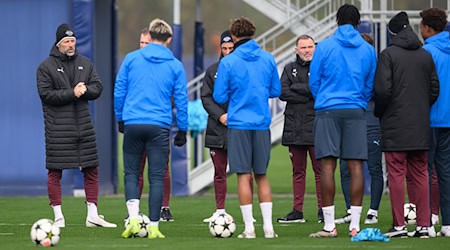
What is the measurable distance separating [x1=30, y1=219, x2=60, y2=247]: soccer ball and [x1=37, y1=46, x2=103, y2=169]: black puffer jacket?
2.50m

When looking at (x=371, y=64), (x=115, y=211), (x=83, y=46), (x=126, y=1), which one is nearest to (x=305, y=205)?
(x=115, y=211)

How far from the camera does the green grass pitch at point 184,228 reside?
10.8 m

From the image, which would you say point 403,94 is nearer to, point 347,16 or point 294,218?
point 347,16

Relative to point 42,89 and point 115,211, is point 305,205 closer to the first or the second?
point 115,211

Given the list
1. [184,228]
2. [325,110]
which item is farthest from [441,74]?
[184,228]

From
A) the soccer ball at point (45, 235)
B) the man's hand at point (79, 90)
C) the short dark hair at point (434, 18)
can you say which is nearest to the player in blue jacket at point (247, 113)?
the short dark hair at point (434, 18)

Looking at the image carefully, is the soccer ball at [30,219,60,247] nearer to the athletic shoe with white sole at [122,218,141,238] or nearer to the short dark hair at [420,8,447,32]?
the athletic shoe with white sole at [122,218,141,238]

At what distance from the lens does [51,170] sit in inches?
531

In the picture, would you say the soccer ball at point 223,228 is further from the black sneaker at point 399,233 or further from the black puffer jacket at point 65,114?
the black puffer jacket at point 65,114

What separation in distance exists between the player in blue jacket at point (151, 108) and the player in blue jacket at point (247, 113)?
0.46 meters

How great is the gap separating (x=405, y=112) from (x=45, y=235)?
11.2 ft

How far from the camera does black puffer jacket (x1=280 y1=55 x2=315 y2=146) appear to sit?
1420cm

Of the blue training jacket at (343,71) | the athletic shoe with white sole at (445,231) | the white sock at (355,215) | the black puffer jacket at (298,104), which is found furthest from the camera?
the black puffer jacket at (298,104)

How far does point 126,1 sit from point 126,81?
5876 centimetres
